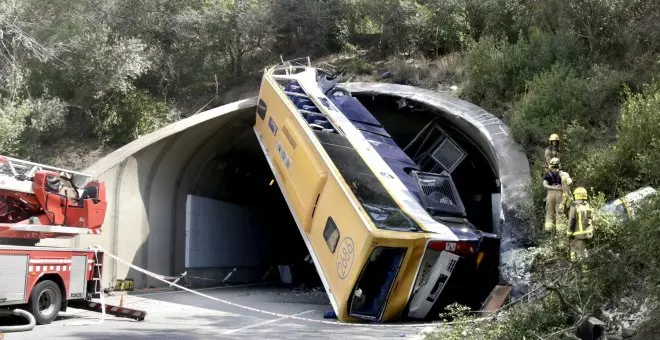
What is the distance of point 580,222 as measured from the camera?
8.93 m

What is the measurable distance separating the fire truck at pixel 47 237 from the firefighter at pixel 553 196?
7275mm

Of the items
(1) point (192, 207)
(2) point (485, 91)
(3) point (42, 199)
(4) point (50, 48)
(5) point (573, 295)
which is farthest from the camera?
(4) point (50, 48)

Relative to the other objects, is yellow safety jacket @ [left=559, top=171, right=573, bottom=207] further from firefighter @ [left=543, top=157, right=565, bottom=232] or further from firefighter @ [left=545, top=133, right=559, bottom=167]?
firefighter @ [left=545, top=133, right=559, bottom=167]

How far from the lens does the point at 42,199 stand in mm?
11180

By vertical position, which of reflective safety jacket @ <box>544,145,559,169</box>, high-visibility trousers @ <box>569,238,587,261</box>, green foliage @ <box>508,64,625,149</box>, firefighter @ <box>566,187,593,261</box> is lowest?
high-visibility trousers @ <box>569,238,587,261</box>

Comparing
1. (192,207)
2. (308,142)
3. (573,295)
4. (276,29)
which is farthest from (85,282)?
(276,29)

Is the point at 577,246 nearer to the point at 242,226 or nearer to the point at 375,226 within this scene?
the point at 375,226

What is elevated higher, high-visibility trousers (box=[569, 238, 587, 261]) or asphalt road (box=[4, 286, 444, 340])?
high-visibility trousers (box=[569, 238, 587, 261])

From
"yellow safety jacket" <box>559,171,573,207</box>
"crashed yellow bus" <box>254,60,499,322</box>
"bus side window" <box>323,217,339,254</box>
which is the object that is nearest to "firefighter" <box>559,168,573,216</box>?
"yellow safety jacket" <box>559,171,573,207</box>

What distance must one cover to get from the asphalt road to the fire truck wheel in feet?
0.61

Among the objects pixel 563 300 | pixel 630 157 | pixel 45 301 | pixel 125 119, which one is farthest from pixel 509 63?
pixel 125 119

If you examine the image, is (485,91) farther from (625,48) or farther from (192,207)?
(192,207)

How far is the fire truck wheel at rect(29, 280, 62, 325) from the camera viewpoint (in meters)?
10.1

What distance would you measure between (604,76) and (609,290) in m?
7.52
